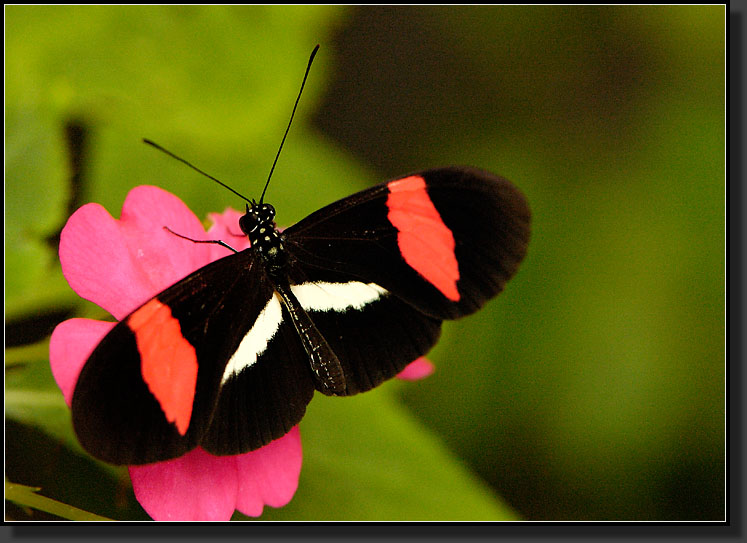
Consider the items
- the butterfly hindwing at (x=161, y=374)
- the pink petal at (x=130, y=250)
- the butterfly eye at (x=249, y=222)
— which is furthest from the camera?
the butterfly eye at (x=249, y=222)

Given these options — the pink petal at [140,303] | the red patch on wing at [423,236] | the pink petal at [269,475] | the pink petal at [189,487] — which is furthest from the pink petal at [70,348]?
the red patch on wing at [423,236]

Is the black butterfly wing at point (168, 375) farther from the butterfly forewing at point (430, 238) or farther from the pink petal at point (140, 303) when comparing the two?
the butterfly forewing at point (430, 238)

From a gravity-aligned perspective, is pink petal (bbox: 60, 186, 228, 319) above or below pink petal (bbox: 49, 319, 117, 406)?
above

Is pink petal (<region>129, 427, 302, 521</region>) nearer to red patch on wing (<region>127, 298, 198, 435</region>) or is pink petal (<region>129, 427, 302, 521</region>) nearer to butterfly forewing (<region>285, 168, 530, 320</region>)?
red patch on wing (<region>127, 298, 198, 435</region>)

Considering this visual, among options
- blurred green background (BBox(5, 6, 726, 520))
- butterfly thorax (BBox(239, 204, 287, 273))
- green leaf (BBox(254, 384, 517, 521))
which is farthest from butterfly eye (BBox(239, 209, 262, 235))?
green leaf (BBox(254, 384, 517, 521))

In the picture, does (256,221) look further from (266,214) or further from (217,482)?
(217,482)

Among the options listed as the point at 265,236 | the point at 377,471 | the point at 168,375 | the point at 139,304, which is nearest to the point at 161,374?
the point at 168,375
